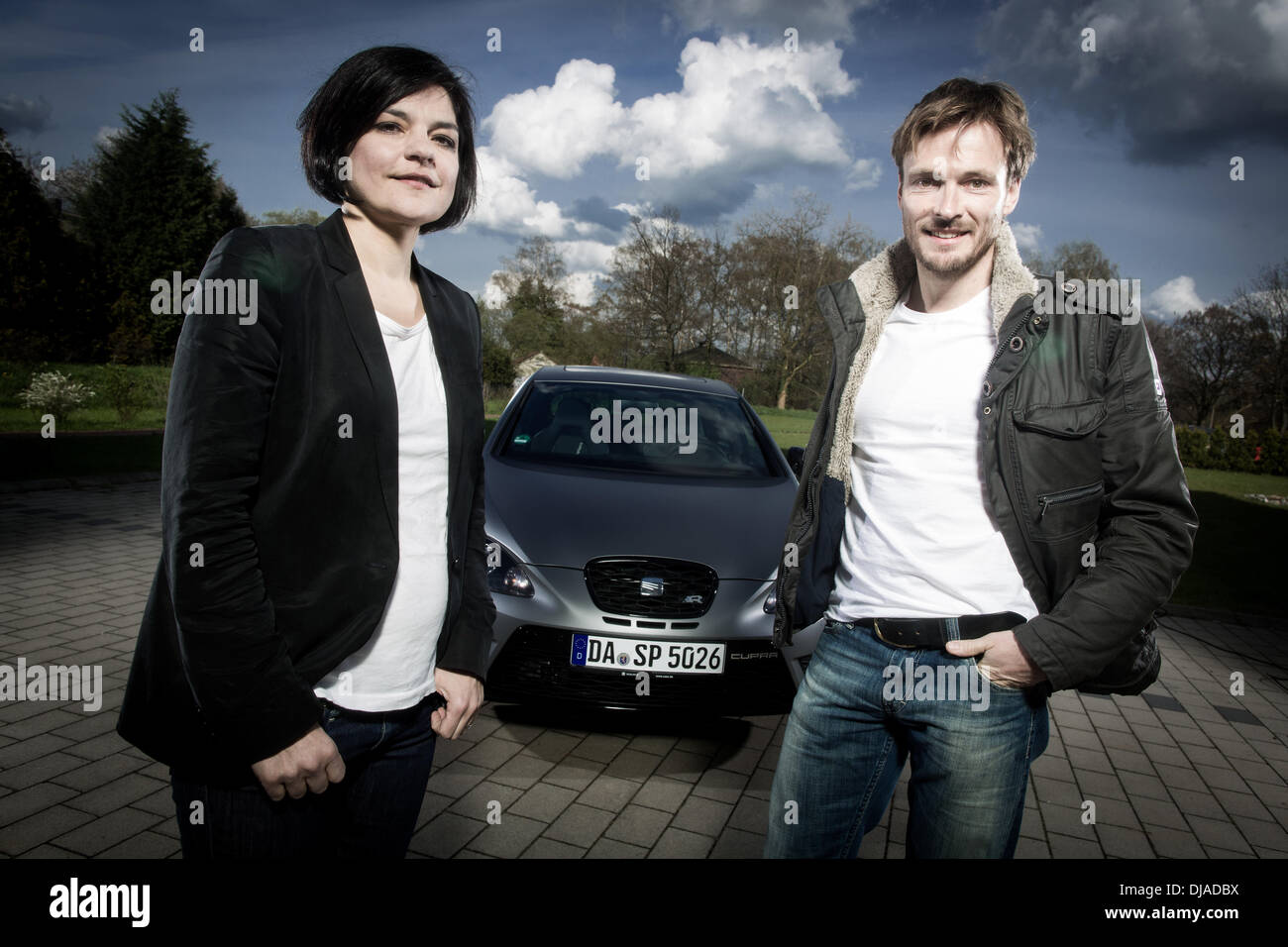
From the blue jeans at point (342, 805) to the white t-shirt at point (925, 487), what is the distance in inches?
37.6

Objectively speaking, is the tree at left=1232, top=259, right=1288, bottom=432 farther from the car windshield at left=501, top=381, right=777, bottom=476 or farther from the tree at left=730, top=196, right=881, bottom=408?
the car windshield at left=501, top=381, right=777, bottom=476

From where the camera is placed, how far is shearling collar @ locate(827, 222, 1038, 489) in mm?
1790

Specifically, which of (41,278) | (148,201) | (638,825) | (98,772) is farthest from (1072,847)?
(148,201)

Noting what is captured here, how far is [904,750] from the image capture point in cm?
193

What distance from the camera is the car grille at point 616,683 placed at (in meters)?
3.60

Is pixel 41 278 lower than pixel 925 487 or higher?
higher

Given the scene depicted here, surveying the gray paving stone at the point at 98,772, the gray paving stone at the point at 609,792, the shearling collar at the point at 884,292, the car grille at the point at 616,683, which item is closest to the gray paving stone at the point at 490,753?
the car grille at the point at 616,683

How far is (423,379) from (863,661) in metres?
1.07

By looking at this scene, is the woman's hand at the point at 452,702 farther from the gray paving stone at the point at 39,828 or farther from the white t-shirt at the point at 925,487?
the gray paving stone at the point at 39,828

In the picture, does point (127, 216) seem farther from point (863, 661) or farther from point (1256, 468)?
point (1256, 468)

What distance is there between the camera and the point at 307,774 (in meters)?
1.33

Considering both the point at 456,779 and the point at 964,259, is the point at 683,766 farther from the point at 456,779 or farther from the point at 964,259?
the point at 964,259

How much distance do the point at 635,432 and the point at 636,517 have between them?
4.05ft
